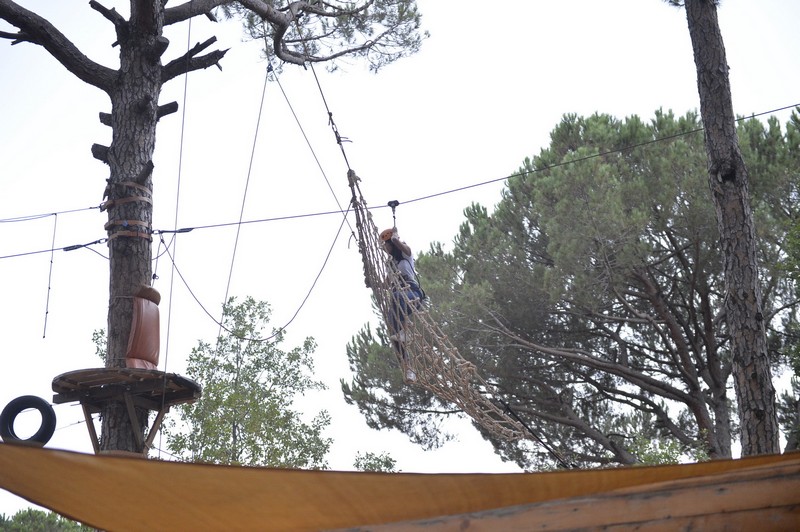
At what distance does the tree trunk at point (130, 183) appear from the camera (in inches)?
150

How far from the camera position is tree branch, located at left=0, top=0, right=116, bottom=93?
13.9 feet

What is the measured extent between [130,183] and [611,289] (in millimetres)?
5604

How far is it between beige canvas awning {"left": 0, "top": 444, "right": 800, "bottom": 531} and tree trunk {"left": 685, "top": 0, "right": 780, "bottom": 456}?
1.96m

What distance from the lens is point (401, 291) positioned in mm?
4402

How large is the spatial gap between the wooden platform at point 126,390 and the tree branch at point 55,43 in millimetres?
1554

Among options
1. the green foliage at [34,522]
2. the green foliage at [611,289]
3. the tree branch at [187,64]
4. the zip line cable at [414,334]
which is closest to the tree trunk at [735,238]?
the zip line cable at [414,334]

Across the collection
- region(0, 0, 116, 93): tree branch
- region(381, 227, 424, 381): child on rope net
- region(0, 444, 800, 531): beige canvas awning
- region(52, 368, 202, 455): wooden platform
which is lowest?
region(0, 444, 800, 531): beige canvas awning

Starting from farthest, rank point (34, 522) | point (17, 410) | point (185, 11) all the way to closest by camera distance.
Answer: point (34, 522)
point (185, 11)
point (17, 410)

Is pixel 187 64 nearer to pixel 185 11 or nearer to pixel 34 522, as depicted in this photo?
pixel 185 11

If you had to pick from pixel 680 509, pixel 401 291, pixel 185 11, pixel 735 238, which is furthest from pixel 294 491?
pixel 185 11

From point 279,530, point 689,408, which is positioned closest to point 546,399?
point 689,408

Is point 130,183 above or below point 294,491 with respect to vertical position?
above

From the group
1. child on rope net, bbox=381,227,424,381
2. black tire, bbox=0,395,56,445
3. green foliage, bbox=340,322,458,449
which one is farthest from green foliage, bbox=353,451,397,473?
black tire, bbox=0,395,56,445

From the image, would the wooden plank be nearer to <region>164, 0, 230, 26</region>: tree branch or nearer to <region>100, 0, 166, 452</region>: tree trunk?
<region>100, 0, 166, 452</region>: tree trunk
